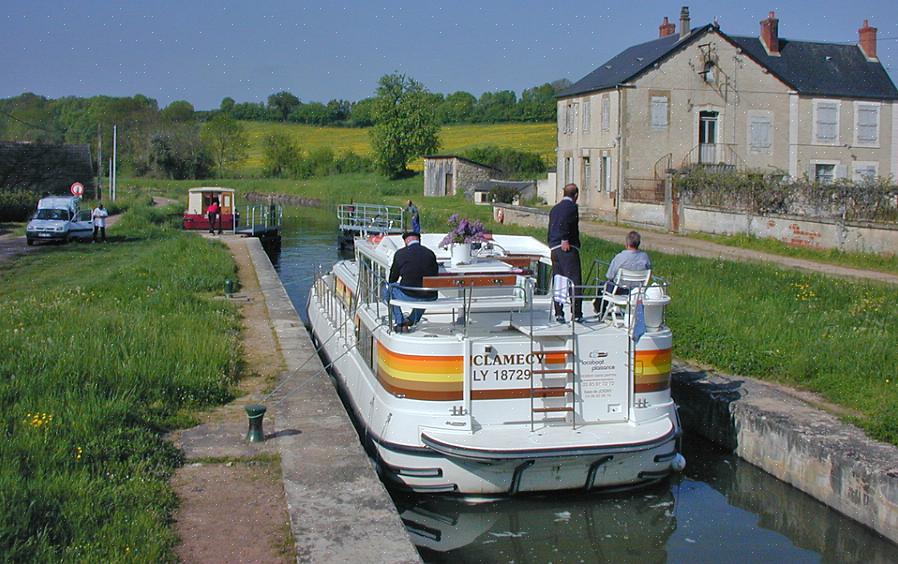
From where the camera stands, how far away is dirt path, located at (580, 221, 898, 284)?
22859 mm

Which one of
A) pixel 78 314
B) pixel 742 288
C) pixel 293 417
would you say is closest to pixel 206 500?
pixel 293 417

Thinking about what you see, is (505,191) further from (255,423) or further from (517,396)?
(255,423)

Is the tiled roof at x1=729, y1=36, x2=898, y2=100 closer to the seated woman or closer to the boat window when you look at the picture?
the seated woman

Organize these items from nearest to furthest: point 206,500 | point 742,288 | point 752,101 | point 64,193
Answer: point 206,500
point 742,288
point 752,101
point 64,193

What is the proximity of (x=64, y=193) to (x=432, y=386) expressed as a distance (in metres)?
→ 57.4

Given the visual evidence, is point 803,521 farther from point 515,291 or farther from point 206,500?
point 206,500

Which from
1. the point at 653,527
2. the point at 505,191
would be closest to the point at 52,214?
the point at 505,191

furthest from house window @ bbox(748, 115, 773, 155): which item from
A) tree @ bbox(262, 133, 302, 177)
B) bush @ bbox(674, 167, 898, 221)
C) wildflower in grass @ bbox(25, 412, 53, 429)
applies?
tree @ bbox(262, 133, 302, 177)

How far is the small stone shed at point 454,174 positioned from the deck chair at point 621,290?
5082 centimetres

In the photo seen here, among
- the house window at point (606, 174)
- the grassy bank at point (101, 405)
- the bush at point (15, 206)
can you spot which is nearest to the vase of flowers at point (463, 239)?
the grassy bank at point (101, 405)

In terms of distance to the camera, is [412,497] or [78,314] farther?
[78,314]

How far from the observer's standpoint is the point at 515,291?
11.9 metres

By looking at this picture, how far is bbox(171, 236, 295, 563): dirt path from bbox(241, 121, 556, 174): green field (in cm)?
6745

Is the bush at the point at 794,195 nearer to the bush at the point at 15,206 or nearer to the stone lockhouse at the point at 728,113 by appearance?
the stone lockhouse at the point at 728,113
